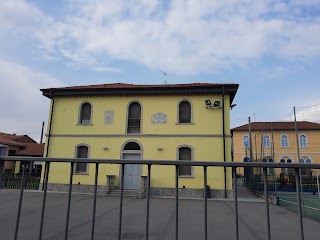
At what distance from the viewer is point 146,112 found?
1658 centimetres

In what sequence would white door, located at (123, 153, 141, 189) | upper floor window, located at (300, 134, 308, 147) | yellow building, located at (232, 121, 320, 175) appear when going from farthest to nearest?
upper floor window, located at (300, 134, 308, 147), yellow building, located at (232, 121, 320, 175), white door, located at (123, 153, 141, 189)

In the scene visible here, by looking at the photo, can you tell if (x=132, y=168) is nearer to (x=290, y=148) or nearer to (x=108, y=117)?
(x=108, y=117)

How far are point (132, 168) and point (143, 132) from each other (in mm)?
2379

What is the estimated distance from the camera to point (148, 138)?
16.2 metres

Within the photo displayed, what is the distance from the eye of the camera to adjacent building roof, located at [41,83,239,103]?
52.2 ft

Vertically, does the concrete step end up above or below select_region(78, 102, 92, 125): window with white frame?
below

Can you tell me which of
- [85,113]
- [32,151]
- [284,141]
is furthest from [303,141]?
[32,151]

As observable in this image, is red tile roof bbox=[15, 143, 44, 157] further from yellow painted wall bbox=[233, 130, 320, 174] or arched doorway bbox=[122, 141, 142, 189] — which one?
yellow painted wall bbox=[233, 130, 320, 174]

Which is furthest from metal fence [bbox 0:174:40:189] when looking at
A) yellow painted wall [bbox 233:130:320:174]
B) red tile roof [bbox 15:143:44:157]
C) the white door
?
yellow painted wall [bbox 233:130:320:174]

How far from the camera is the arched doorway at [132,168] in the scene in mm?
15853

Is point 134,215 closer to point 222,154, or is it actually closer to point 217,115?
point 222,154

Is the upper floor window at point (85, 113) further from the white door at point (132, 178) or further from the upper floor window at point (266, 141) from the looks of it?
the upper floor window at point (266, 141)

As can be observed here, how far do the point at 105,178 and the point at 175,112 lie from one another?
6011mm

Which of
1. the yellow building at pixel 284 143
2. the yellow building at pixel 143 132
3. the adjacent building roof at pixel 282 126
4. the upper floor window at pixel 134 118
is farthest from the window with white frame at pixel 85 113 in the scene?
the adjacent building roof at pixel 282 126
